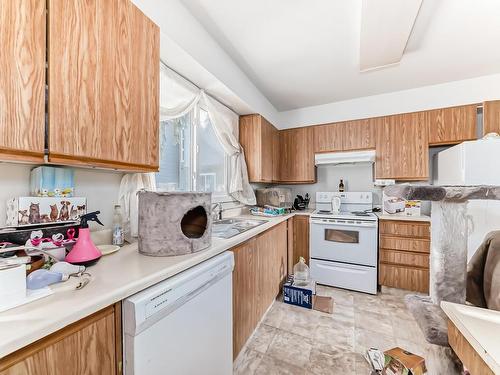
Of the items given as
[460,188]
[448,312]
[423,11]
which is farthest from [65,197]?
[423,11]

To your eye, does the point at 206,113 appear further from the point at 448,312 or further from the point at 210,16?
the point at 448,312

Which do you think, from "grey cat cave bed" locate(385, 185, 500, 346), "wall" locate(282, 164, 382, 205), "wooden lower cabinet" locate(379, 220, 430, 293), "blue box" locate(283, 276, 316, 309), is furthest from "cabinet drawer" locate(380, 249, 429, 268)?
"grey cat cave bed" locate(385, 185, 500, 346)

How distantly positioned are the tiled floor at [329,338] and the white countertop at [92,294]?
1.06 metres

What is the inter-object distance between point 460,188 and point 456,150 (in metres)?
1.68

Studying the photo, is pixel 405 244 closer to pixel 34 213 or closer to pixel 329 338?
pixel 329 338

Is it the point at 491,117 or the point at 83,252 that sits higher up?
the point at 491,117

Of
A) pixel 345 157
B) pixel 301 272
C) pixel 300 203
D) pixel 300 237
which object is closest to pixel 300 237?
pixel 300 237

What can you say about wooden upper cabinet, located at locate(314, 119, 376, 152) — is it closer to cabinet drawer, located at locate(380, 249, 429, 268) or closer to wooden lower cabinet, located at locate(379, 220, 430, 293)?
wooden lower cabinet, located at locate(379, 220, 430, 293)

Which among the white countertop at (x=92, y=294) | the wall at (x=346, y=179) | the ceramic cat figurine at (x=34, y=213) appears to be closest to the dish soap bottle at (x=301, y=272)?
the wall at (x=346, y=179)

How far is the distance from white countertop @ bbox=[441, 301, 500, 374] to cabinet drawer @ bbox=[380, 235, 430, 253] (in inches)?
75.4

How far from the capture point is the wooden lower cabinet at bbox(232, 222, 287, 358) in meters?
1.45

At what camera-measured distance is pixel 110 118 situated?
0.96 meters

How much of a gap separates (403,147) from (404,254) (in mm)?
1298

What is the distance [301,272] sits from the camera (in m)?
2.71
